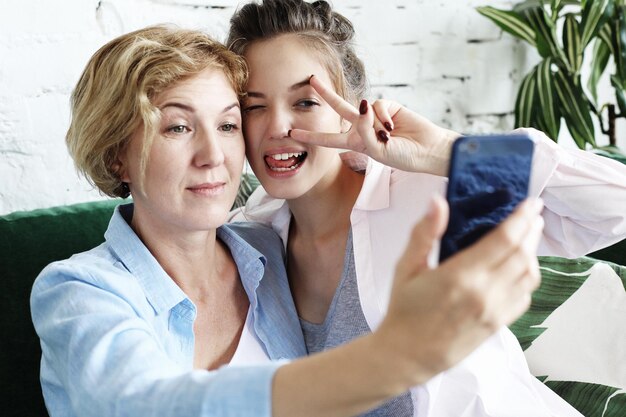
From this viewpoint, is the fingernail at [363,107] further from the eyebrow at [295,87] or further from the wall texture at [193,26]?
the wall texture at [193,26]

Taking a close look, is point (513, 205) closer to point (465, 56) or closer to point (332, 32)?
point (332, 32)

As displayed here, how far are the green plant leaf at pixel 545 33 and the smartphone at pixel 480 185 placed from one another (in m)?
1.83

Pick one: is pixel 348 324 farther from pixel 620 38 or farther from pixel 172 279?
pixel 620 38

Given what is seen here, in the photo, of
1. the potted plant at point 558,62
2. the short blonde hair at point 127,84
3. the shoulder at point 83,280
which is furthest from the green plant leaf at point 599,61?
the shoulder at point 83,280

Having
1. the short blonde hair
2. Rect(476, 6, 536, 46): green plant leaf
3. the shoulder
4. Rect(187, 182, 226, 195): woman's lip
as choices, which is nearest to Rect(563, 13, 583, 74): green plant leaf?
Rect(476, 6, 536, 46): green plant leaf

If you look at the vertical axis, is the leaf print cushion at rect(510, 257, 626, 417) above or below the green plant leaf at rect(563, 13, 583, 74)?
below

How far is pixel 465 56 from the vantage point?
2.58 meters

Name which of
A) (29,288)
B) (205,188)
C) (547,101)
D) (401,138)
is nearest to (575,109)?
(547,101)

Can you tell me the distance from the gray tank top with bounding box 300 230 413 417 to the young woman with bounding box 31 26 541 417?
0.21 ft

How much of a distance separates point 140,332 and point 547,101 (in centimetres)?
179

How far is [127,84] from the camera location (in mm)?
1249

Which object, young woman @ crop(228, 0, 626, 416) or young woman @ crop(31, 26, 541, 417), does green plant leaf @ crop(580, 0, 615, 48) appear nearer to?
young woman @ crop(228, 0, 626, 416)

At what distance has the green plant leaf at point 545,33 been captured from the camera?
246 centimetres

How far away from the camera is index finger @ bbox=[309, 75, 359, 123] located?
4.25 feet
